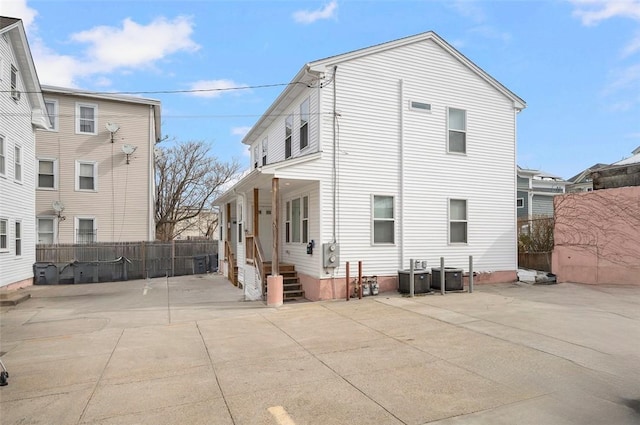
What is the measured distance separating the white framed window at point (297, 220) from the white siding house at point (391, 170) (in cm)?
3

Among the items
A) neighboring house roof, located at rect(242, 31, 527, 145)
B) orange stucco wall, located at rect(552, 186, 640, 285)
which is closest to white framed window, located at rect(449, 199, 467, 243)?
orange stucco wall, located at rect(552, 186, 640, 285)

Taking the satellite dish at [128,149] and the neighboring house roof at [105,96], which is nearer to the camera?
the neighboring house roof at [105,96]

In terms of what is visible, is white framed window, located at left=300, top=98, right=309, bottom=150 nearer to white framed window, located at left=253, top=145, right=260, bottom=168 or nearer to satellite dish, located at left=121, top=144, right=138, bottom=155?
white framed window, located at left=253, top=145, right=260, bottom=168

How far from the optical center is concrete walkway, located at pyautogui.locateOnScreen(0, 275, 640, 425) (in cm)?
391

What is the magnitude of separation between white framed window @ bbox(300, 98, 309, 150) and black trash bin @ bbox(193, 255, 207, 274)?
405 inches

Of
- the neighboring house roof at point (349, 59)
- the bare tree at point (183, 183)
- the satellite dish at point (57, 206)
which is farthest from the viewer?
the bare tree at point (183, 183)

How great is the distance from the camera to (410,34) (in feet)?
38.7

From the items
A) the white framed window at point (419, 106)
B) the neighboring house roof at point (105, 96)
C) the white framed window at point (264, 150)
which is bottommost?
the white framed window at point (264, 150)

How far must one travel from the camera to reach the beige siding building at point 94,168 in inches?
731

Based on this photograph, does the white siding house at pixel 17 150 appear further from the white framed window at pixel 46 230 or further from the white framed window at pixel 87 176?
the white framed window at pixel 87 176

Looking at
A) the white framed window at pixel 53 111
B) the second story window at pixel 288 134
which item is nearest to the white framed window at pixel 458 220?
the second story window at pixel 288 134

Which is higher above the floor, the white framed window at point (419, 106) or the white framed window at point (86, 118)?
the white framed window at point (86, 118)

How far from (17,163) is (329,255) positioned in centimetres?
1195

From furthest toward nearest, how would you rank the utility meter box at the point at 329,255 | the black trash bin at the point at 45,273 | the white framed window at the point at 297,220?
the black trash bin at the point at 45,273 < the white framed window at the point at 297,220 < the utility meter box at the point at 329,255
